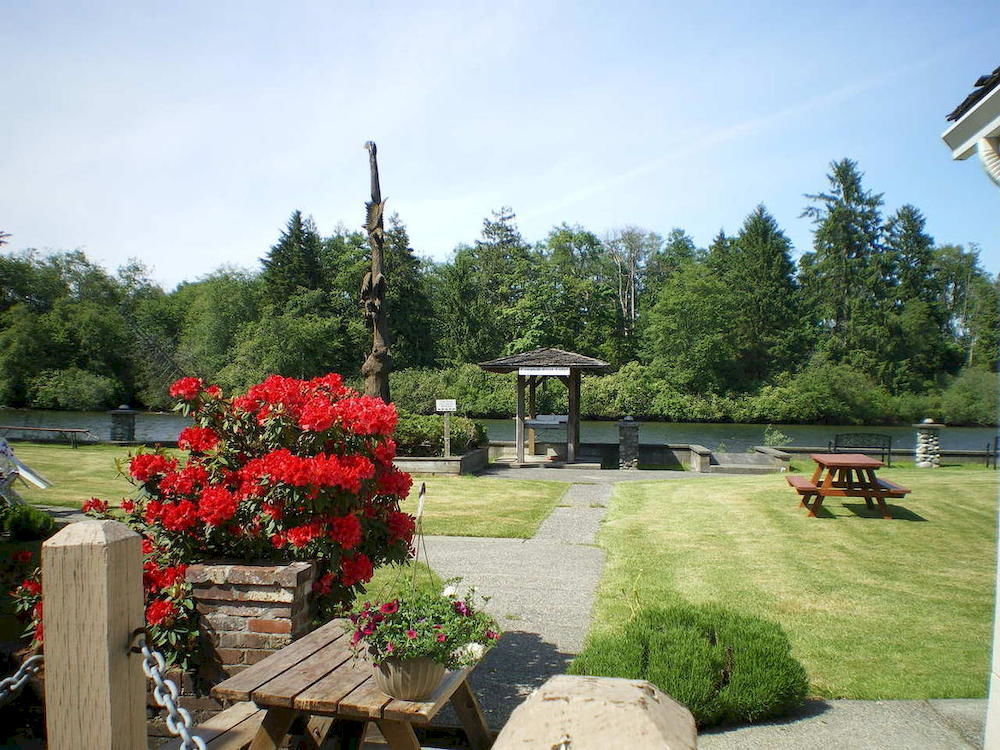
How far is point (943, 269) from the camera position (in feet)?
181

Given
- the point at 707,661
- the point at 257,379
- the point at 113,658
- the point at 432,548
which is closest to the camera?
the point at 113,658

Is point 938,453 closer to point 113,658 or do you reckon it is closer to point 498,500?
point 498,500

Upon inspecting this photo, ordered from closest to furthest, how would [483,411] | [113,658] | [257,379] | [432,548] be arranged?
1. [113,658]
2. [432,548]
3. [483,411]
4. [257,379]

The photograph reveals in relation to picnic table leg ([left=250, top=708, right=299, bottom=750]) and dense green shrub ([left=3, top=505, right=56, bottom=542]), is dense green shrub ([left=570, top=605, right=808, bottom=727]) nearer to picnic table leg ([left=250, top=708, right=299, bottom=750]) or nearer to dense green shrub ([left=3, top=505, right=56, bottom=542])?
picnic table leg ([left=250, top=708, right=299, bottom=750])

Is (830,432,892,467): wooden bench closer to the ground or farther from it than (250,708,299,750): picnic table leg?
closer to the ground

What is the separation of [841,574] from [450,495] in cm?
699

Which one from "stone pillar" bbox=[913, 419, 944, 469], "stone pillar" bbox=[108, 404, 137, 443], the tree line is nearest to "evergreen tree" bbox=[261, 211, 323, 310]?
the tree line

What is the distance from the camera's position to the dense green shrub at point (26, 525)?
772 centimetres

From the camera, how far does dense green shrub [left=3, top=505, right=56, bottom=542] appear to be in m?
7.72

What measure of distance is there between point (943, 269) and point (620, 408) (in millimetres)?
29125

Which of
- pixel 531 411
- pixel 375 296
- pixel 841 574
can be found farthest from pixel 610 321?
pixel 841 574

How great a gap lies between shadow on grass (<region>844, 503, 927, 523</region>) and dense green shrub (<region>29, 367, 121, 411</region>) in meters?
45.4

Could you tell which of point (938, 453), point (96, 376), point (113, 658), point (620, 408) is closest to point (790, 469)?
point (938, 453)

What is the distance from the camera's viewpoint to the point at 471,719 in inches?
137
